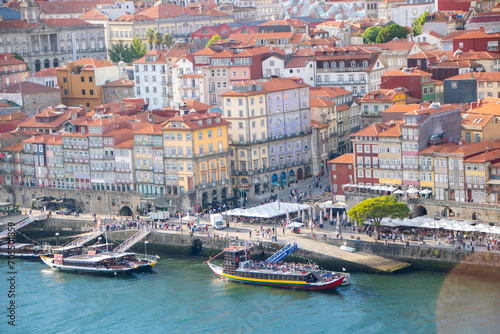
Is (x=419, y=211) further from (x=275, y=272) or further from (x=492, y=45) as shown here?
(x=492, y=45)

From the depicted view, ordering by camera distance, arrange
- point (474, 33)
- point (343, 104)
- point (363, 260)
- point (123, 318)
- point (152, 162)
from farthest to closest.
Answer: point (474, 33) → point (343, 104) → point (152, 162) → point (363, 260) → point (123, 318)

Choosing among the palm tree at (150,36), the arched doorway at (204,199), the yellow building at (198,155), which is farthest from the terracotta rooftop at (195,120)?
the palm tree at (150,36)

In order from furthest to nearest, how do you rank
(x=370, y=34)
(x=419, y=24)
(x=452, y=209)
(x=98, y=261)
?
1. (x=419, y=24)
2. (x=370, y=34)
3. (x=98, y=261)
4. (x=452, y=209)

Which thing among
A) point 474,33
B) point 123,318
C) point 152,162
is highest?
point 474,33


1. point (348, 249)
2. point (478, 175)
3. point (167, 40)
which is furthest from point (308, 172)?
point (167, 40)

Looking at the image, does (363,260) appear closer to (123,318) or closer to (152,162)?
(123,318)

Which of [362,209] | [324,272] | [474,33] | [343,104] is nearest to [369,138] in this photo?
[362,209]
